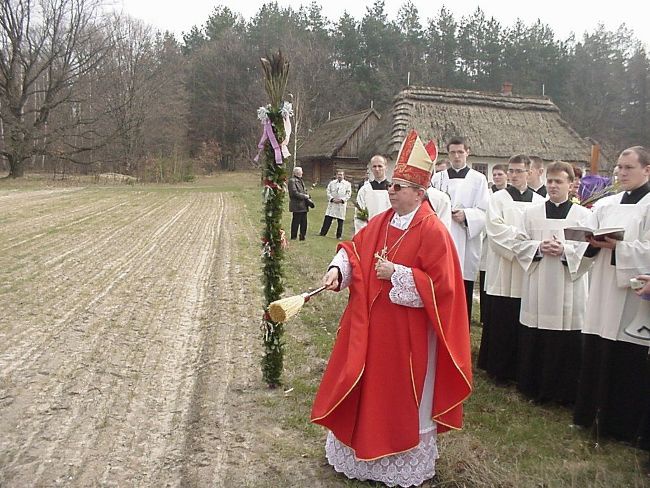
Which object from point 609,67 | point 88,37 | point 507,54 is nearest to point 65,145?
point 88,37

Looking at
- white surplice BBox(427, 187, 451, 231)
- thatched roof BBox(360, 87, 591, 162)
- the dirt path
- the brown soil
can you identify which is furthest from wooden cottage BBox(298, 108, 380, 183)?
white surplice BBox(427, 187, 451, 231)

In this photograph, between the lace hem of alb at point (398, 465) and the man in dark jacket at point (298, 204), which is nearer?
the lace hem of alb at point (398, 465)

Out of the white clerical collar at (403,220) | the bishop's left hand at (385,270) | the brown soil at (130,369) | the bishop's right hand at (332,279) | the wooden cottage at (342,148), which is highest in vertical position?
the wooden cottage at (342,148)

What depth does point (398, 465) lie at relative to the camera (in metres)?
4.04

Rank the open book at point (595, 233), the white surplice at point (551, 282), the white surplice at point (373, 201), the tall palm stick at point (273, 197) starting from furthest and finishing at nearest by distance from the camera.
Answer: the white surplice at point (373, 201)
the white surplice at point (551, 282)
the tall palm stick at point (273, 197)
the open book at point (595, 233)

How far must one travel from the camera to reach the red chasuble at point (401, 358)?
12.8 feet

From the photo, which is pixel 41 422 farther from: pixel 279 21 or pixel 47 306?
pixel 279 21

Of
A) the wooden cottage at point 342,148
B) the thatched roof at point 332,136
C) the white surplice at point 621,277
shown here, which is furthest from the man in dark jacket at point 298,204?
the thatched roof at point 332,136

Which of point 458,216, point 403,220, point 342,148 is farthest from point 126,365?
point 342,148

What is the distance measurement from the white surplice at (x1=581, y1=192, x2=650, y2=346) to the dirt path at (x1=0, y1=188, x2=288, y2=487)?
9.50 feet

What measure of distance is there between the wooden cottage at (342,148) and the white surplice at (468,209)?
30803mm

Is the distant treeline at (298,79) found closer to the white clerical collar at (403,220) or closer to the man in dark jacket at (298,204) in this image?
the man in dark jacket at (298,204)

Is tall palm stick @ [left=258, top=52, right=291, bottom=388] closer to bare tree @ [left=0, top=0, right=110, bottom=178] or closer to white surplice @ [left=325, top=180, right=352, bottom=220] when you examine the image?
white surplice @ [left=325, top=180, right=352, bottom=220]

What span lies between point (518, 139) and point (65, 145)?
33.1 metres
